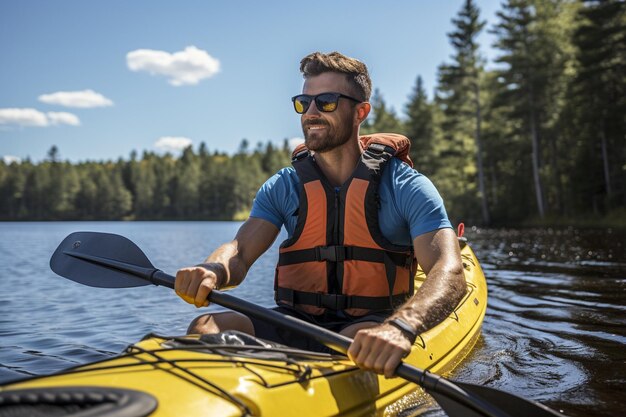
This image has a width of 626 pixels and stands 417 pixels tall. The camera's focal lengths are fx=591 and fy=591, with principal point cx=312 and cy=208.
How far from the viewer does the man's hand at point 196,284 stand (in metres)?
3.08

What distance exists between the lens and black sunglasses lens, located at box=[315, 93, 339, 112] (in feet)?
12.1

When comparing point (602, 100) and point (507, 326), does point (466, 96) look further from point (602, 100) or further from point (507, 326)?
point (507, 326)

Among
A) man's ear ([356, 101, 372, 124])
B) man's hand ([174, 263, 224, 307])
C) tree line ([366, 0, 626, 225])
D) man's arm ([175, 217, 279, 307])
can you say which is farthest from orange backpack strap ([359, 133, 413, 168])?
tree line ([366, 0, 626, 225])

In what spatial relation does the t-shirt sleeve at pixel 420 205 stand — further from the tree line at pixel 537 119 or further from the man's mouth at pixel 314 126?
the tree line at pixel 537 119

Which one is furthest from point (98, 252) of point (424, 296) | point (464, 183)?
point (464, 183)

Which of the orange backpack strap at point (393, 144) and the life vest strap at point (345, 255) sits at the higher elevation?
the orange backpack strap at point (393, 144)

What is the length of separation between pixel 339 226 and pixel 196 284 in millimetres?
1082

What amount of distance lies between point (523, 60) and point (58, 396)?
102ft

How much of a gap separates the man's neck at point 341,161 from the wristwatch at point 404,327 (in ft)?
4.59

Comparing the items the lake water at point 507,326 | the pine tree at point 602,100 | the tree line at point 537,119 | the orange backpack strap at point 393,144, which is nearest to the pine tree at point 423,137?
the tree line at point 537,119

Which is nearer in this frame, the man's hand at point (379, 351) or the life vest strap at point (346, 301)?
the man's hand at point (379, 351)

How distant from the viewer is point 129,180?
116m

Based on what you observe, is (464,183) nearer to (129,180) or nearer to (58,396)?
(58,396)

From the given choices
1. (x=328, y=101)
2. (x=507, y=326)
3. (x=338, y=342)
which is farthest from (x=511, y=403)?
(x=507, y=326)
